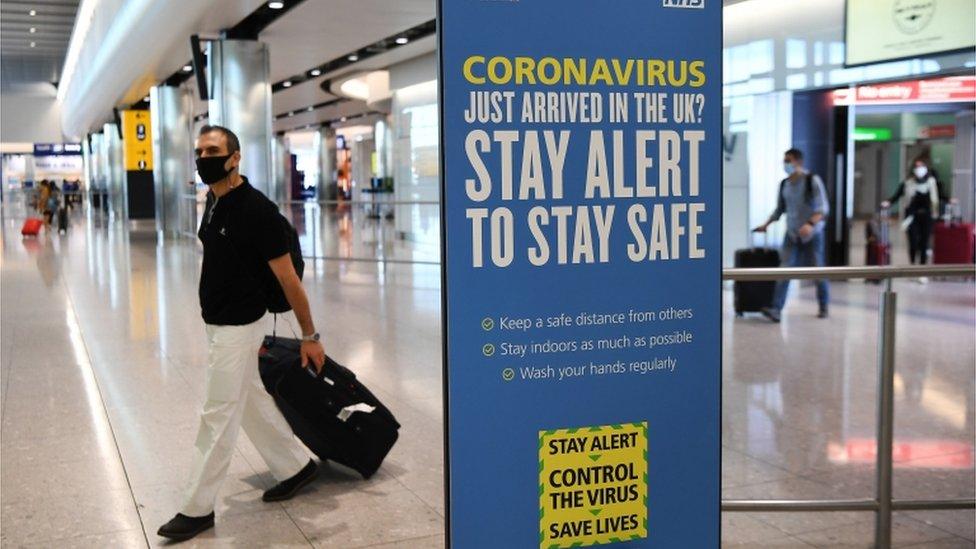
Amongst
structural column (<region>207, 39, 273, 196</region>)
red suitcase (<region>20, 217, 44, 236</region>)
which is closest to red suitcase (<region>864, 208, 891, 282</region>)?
structural column (<region>207, 39, 273, 196</region>)

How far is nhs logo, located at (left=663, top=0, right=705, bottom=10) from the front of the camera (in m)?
2.54

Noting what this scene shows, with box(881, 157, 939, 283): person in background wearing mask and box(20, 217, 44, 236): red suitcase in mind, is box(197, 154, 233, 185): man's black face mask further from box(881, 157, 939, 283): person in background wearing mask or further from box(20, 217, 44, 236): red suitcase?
box(20, 217, 44, 236): red suitcase

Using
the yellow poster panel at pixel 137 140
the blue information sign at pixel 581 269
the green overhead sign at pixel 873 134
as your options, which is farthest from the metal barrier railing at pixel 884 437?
the yellow poster panel at pixel 137 140

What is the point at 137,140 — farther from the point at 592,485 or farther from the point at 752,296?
the point at 592,485

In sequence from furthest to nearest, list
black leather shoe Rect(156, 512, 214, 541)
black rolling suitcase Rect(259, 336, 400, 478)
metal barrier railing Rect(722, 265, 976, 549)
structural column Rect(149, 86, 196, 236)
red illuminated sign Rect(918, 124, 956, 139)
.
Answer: structural column Rect(149, 86, 196, 236)
red illuminated sign Rect(918, 124, 956, 139)
black rolling suitcase Rect(259, 336, 400, 478)
black leather shoe Rect(156, 512, 214, 541)
metal barrier railing Rect(722, 265, 976, 549)

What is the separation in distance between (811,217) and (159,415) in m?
7.61

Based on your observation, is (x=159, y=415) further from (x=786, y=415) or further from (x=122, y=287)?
(x=122, y=287)

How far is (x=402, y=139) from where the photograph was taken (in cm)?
2500

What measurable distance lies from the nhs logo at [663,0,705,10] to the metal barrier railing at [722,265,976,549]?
1592 millimetres

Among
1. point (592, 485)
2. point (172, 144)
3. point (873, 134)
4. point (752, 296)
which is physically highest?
point (172, 144)

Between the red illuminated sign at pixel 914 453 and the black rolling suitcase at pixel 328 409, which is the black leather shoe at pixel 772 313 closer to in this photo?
the red illuminated sign at pixel 914 453

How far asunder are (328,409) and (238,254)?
1086 mm

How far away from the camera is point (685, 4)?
8.38 ft

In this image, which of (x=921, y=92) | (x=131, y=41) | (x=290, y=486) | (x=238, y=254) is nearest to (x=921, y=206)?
(x=921, y=92)
